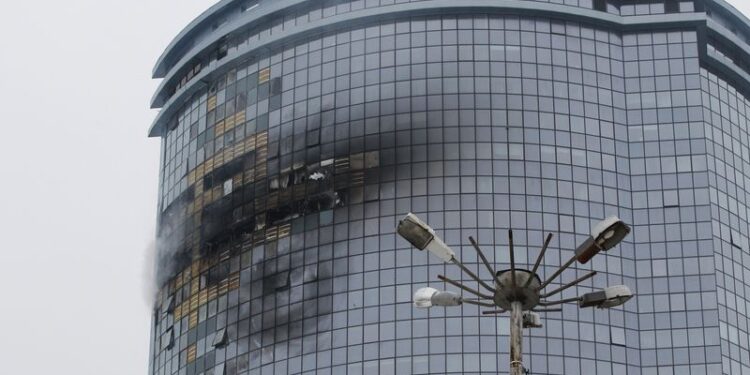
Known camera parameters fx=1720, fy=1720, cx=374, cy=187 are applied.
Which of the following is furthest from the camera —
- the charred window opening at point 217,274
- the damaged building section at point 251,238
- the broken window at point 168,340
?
the broken window at point 168,340

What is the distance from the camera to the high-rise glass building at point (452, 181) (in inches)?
5359

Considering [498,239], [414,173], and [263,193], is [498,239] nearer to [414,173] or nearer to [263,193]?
[414,173]

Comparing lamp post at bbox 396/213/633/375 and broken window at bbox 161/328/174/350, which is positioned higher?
broken window at bbox 161/328/174/350

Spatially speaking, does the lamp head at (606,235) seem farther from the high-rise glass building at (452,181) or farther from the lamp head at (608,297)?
the high-rise glass building at (452,181)

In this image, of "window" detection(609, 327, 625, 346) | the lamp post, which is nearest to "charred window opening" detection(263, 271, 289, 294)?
"window" detection(609, 327, 625, 346)

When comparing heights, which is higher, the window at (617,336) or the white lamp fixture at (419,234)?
the window at (617,336)

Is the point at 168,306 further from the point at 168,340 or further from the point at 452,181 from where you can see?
the point at 452,181

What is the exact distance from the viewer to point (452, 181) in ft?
457

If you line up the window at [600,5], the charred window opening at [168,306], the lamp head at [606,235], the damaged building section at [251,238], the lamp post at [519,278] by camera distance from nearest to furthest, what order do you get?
the lamp head at [606,235] → the lamp post at [519,278] → the damaged building section at [251,238] → the window at [600,5] → the charred window opening at [168,306]

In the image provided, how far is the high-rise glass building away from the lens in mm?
136125

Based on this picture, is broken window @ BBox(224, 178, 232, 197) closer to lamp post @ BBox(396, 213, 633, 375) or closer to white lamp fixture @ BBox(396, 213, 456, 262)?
lamp post @ BBox(396, 213, 633, 375)

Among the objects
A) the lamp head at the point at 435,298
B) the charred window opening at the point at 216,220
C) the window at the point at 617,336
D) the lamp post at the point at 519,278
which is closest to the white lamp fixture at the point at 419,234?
the lamp post at the point at 519,278

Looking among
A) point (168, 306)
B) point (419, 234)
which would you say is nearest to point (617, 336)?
point (168, 306)

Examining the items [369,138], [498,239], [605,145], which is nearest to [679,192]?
[605,145]
